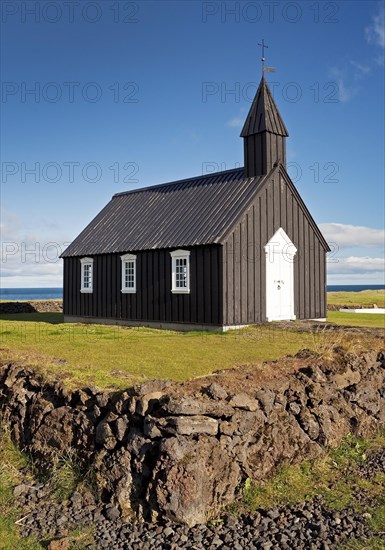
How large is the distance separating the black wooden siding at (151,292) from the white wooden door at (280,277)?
2.84m

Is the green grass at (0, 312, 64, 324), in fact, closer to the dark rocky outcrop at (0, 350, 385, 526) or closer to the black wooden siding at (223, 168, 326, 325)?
the black wooden siding at (223, 168, 326, 325)

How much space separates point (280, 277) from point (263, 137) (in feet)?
21.1

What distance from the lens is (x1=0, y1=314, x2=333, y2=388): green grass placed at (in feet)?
35.2

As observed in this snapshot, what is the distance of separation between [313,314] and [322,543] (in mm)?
18204

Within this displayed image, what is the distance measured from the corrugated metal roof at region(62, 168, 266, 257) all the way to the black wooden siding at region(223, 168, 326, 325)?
0.75 metres

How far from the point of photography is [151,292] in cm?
2327

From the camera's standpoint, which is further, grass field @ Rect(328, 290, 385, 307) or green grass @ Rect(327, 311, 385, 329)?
grass field @ Rect(328, 290, 385, 307)

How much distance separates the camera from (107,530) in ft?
22.8

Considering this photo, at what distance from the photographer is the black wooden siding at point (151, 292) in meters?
20.7

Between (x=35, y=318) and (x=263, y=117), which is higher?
(x=263, y=117)

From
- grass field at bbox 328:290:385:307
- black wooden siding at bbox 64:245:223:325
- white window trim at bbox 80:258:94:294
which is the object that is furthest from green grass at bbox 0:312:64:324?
grass field at bbox 328:290:385:307

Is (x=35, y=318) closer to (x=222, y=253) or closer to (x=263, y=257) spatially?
(x=222, y=253)

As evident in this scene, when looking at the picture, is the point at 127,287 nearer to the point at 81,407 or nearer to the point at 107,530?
the point at 81,407

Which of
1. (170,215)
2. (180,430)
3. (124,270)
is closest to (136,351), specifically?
(180,430)
